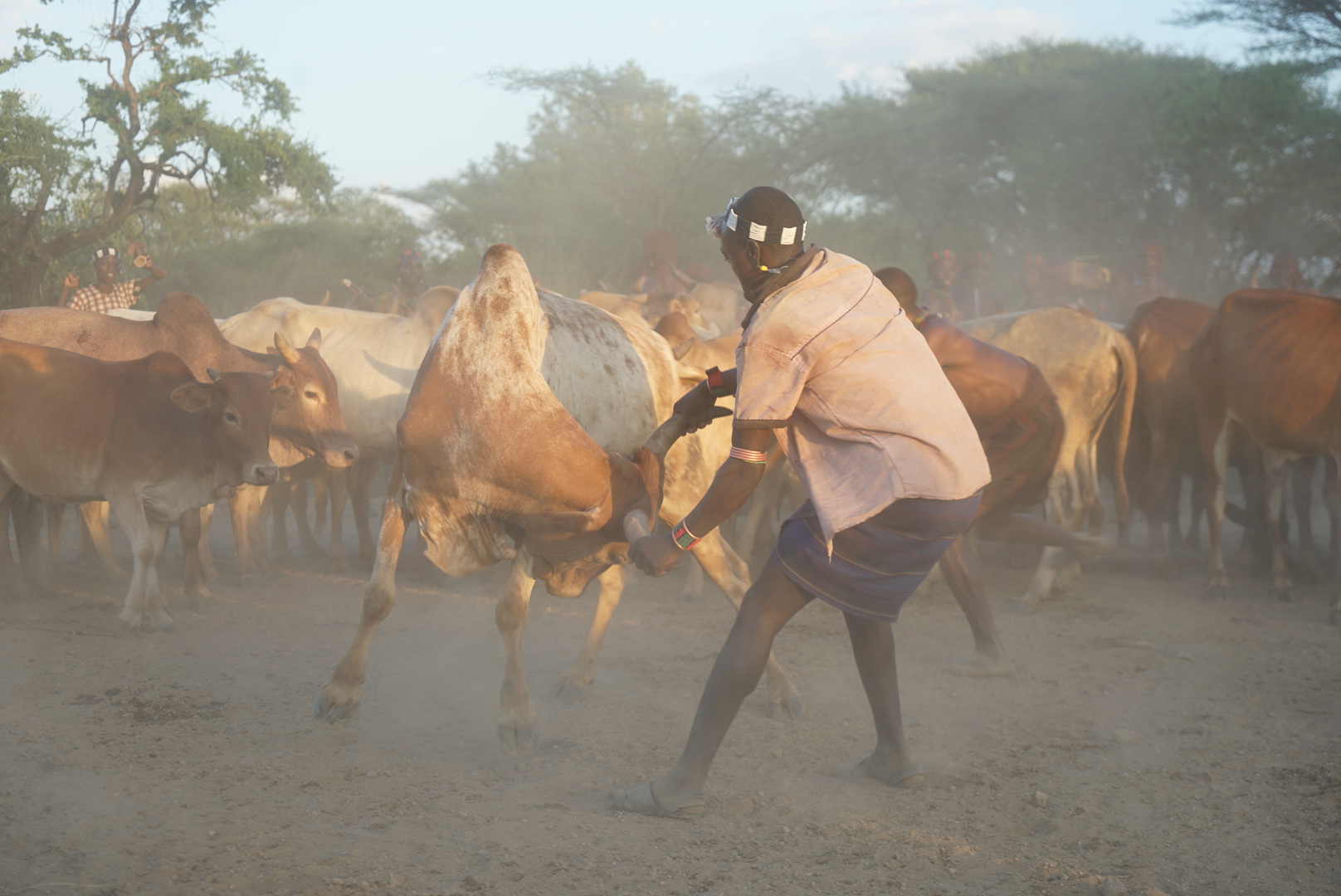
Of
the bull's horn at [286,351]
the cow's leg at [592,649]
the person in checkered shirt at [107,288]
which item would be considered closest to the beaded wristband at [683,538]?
the cow's leg at [592,649]

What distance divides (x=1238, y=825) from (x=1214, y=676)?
228cm

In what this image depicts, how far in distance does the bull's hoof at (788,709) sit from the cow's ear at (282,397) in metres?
3.96

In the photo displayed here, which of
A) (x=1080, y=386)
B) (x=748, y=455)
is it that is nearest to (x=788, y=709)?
(x=748, y=455)

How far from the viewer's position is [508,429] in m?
4.14

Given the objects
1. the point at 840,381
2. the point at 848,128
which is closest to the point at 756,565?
the point at 840,381

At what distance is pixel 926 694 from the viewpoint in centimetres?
569

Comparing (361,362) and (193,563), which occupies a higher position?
(361,362)

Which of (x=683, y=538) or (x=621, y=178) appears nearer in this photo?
(x=683, y=538)

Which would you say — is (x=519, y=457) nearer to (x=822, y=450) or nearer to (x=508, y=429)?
(x=508, y=429)

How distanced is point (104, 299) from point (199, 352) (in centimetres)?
328

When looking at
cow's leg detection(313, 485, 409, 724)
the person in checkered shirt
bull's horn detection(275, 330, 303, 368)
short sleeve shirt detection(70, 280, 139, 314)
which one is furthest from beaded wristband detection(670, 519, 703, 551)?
short sleeve shirt detection(70, 280, 139, 314)

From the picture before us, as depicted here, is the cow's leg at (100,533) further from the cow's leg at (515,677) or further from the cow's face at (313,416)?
the cow's leg at (515,677)

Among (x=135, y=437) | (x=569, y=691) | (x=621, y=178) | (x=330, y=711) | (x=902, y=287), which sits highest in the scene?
(x=621, y=178)

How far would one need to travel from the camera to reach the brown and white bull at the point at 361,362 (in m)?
8.62
